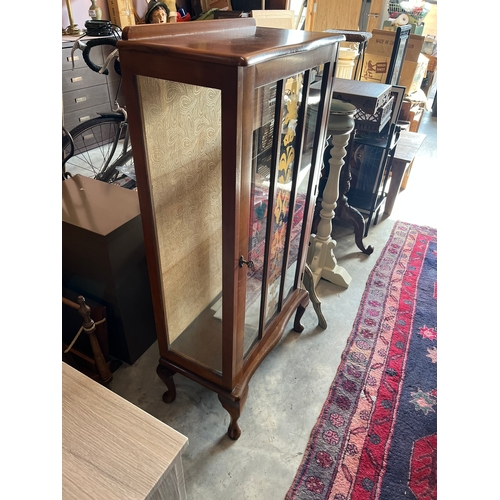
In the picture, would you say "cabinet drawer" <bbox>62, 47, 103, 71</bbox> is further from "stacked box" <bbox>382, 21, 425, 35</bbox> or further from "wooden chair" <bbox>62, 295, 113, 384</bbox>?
"stacked box" <bbox>382, 21, 425, 35</bbox>

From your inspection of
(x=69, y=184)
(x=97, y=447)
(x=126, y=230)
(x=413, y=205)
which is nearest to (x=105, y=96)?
(x=69, y=184)

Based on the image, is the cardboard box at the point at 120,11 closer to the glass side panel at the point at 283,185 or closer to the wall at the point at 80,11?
the wall at the point at 80,11

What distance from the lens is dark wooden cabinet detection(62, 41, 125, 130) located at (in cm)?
291

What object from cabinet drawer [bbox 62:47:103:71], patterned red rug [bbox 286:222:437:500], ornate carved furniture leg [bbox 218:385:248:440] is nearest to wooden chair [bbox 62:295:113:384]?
ornate carved furniture leg [bbox 218:385:248:440]

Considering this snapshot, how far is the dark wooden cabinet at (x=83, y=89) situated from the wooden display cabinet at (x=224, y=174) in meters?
2.54

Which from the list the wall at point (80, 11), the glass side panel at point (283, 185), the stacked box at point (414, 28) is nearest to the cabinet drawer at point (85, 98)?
the wall at point (80, 11)

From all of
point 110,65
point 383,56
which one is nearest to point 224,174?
point 383,56

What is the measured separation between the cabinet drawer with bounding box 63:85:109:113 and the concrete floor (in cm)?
240

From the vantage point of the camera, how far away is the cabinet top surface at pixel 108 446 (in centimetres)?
61

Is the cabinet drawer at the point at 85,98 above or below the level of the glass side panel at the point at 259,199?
below

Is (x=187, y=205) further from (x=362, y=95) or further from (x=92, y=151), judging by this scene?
(x=92, y=151)

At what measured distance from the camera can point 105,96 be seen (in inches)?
128

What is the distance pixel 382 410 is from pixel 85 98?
10.5 feet

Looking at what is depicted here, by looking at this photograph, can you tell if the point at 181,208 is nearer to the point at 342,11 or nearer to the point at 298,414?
the point at 298,414
